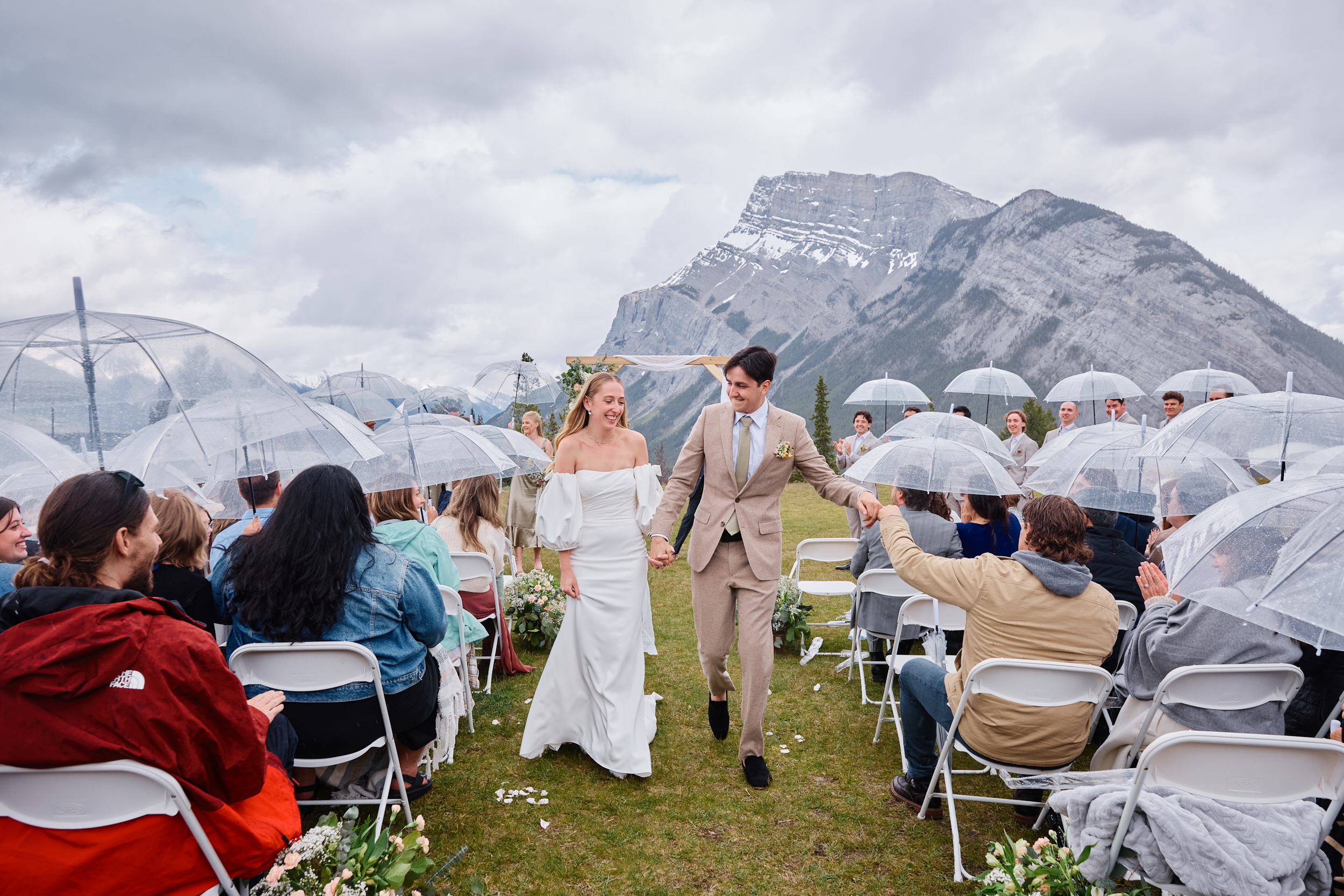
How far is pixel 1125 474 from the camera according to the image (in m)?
4.81

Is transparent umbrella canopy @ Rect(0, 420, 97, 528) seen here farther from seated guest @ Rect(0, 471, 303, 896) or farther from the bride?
the bride

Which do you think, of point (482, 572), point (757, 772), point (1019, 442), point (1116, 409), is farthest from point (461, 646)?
point (1116, 409)

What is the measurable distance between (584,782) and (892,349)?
484ft

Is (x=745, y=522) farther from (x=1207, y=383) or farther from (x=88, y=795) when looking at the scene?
(x=1207, y=383)

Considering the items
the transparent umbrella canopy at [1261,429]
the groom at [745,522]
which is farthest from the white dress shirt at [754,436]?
the transparent umbrella canopy at [1261,429]

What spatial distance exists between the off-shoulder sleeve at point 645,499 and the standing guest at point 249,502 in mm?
2031

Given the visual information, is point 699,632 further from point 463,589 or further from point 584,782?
point 463,589

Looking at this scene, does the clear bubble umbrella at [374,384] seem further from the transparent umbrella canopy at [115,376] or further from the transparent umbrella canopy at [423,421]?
the transparent umbrella canopy at [115,376]

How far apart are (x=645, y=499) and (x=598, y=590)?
610 millimetres

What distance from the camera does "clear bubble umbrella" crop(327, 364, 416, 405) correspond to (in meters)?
12.2

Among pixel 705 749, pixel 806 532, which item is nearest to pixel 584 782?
pixel 705 749

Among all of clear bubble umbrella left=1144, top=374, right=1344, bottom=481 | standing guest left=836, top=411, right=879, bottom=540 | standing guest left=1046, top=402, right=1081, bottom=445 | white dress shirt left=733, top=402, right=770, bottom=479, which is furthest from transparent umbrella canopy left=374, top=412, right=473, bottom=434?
standing guest left=1046, top=402, right=1081, bottom=445

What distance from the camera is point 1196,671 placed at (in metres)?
2.63

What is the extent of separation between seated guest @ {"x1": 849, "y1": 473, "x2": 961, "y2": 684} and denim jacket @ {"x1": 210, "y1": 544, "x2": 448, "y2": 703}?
3.04m
